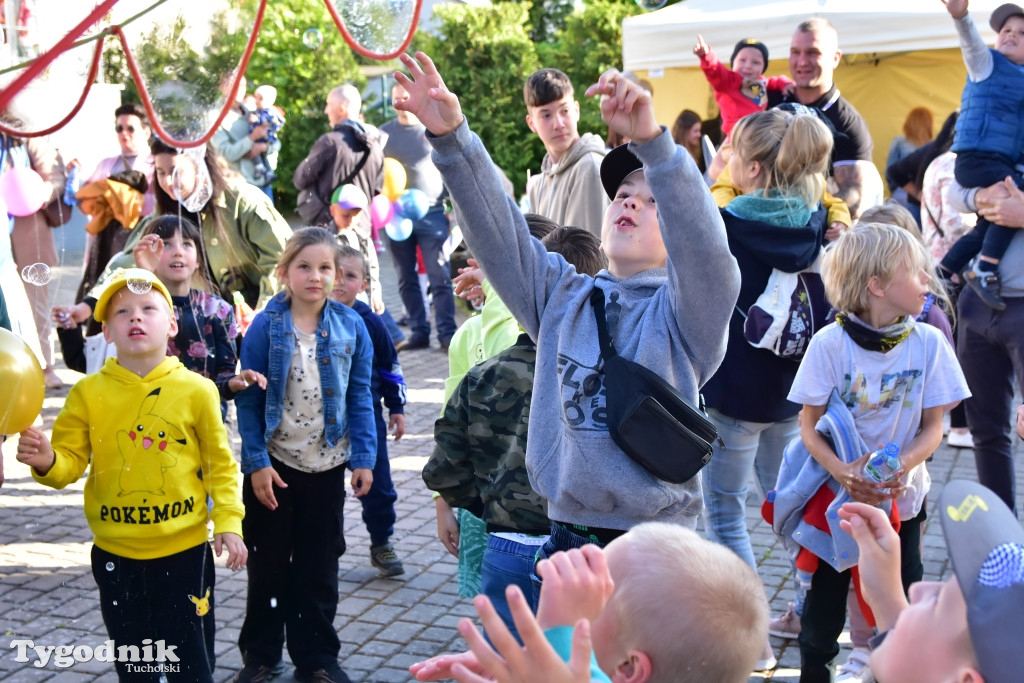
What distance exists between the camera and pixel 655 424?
242cm

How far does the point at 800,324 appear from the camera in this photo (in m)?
4.28

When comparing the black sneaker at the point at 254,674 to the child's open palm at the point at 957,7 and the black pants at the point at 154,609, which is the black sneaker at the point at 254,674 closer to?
the black pants at the point at 154,609

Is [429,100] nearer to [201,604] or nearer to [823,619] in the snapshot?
[201,604]

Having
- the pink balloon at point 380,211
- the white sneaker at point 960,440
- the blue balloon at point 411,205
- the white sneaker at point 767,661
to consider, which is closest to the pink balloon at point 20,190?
the pink balloon at point 380,211

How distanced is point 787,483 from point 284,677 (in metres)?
1.93

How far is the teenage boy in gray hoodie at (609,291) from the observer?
7.71 feet

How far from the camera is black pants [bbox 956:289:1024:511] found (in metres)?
4.92

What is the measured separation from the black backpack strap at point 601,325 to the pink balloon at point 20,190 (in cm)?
406

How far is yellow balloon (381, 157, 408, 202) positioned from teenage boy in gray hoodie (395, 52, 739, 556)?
7156 millimetres

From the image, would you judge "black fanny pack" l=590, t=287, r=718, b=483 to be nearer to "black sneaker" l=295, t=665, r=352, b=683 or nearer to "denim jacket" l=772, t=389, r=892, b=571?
"denim jacket" l=772, t=389, r=892, b=571

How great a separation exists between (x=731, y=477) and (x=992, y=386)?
5.13ft

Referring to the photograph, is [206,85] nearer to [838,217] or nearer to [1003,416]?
[838,217]

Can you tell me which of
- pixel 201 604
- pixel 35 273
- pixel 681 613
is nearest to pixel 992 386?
pixel 201 604

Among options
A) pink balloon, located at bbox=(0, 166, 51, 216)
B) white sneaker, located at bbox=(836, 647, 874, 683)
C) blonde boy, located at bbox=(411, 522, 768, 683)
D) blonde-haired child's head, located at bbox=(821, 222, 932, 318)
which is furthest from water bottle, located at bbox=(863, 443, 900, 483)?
pink balloon, located at bbox=(0, 166, 51, 216)
